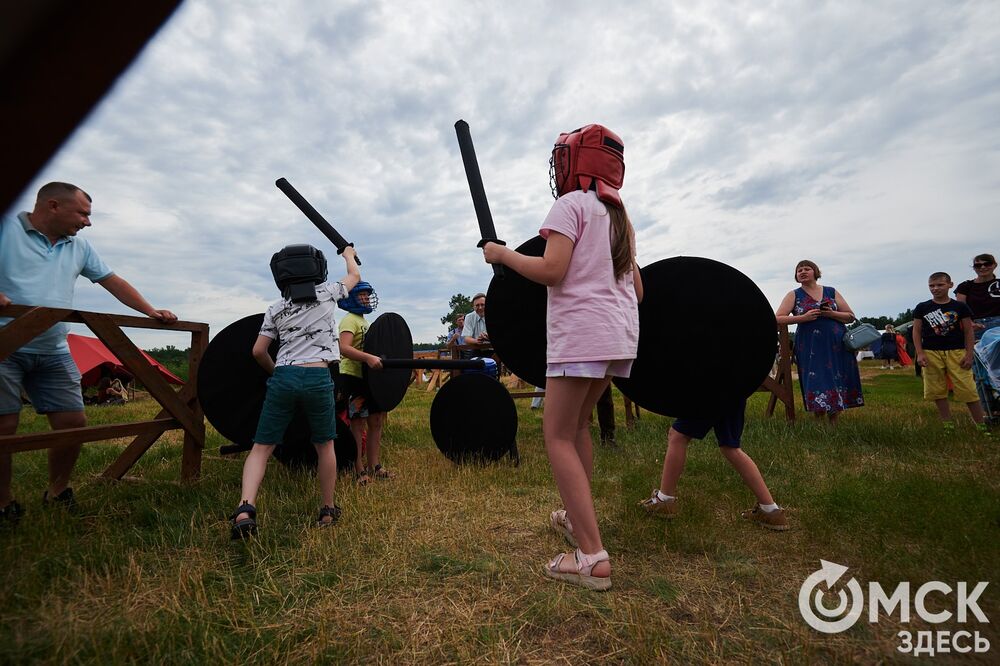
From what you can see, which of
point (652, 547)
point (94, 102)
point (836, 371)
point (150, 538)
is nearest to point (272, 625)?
point (150, 538)

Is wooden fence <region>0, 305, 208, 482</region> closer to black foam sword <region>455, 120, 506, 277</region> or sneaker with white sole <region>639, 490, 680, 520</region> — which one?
black foam sword <region>455, 120, 506, 277</region>

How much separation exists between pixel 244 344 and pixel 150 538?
54.1 inches

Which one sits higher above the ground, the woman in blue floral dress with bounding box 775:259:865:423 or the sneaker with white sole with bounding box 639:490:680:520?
the woman in blue floral dress with bounding box 775:259:865:423

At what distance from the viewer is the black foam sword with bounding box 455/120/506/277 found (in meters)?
2.62

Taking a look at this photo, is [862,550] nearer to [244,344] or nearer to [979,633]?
[979,633]

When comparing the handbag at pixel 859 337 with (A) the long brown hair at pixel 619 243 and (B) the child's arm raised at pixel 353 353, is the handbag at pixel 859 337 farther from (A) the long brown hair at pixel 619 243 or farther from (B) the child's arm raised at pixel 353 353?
(B) the child's arm raised at pixel 353 353

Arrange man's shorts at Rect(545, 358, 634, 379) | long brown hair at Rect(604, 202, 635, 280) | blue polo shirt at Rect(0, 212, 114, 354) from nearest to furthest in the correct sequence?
man's shorts at Rect(545, 358, 634, 379) < long brown hair at Rect(604, 202, 635, 280) < blue polo shirt at Rect(0, 212, 114, 354)

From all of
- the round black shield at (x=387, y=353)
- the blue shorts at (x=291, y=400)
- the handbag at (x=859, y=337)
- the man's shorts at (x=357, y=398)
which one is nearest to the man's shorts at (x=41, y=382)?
the blue shorts at (x=291, y=400)

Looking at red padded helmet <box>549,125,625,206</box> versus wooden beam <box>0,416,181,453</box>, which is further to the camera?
wooden beam <box>0,416,181,453</box>

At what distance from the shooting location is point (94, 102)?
0.45 m

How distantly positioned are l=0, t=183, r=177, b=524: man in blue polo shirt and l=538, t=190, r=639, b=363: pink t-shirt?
9.30ft

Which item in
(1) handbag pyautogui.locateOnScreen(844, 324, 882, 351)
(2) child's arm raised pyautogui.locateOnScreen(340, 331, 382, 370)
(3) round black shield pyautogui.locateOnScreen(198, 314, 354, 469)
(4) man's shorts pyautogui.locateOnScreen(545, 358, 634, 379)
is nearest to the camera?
(4) man's shorts pyautogui.locateOnScreen(545, 358, 634, 379)

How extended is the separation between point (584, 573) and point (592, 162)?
1.84 metres

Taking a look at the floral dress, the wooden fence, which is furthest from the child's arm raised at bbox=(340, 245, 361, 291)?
the floral dress
